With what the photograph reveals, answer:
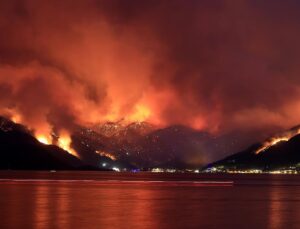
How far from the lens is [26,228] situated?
3869cm

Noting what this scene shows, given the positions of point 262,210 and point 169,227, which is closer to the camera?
point 169,227

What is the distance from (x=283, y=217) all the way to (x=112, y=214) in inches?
575

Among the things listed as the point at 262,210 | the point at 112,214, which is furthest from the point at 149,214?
the point at 262,210

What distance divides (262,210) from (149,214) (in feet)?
43.3

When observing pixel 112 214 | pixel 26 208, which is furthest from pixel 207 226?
pixel 26 208

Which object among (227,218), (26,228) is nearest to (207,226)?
(227,218)

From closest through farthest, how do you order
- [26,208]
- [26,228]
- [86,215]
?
1. [26,228]
2. [86,215]
3. [26,208]

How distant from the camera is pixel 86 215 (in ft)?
155

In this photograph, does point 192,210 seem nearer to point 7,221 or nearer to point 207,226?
point 207,226

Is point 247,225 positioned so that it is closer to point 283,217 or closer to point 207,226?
point 207,226

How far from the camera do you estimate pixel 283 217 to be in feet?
163

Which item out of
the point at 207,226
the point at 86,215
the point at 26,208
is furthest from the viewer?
the point at 26,208

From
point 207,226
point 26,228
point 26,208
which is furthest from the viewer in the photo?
point 26,208

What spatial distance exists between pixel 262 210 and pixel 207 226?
15.8 metres
